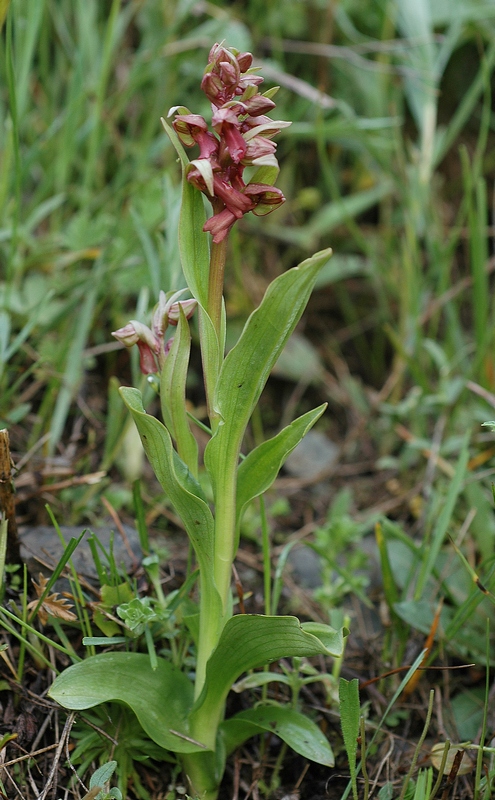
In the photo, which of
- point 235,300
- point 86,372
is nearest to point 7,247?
point 86,372

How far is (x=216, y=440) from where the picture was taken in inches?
43.9

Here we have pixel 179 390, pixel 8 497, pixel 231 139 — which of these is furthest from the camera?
pixel 8 497

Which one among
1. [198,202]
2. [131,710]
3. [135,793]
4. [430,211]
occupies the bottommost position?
[135,793]

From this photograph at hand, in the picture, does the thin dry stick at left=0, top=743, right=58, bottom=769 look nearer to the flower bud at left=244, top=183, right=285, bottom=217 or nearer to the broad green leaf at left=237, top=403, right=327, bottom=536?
the broad green leaf at left=237, top=403, right=327, bottom=536

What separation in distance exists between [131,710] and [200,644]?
18 centimetres

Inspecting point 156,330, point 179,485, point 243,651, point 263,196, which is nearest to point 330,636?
point 243,651

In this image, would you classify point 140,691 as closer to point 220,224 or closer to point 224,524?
point 224,524

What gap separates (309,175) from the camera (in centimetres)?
320

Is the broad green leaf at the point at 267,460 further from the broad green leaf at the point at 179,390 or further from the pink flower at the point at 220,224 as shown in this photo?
the pink flower at the point at 220,224

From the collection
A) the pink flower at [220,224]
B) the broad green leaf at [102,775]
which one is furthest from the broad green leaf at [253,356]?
the broad green leaf at [102,775]

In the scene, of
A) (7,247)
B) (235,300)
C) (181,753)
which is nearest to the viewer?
(181,753)

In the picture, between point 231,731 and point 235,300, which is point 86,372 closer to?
point 235,300

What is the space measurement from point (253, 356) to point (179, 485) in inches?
9.3

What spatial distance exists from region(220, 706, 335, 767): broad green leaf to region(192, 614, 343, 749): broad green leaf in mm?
71
